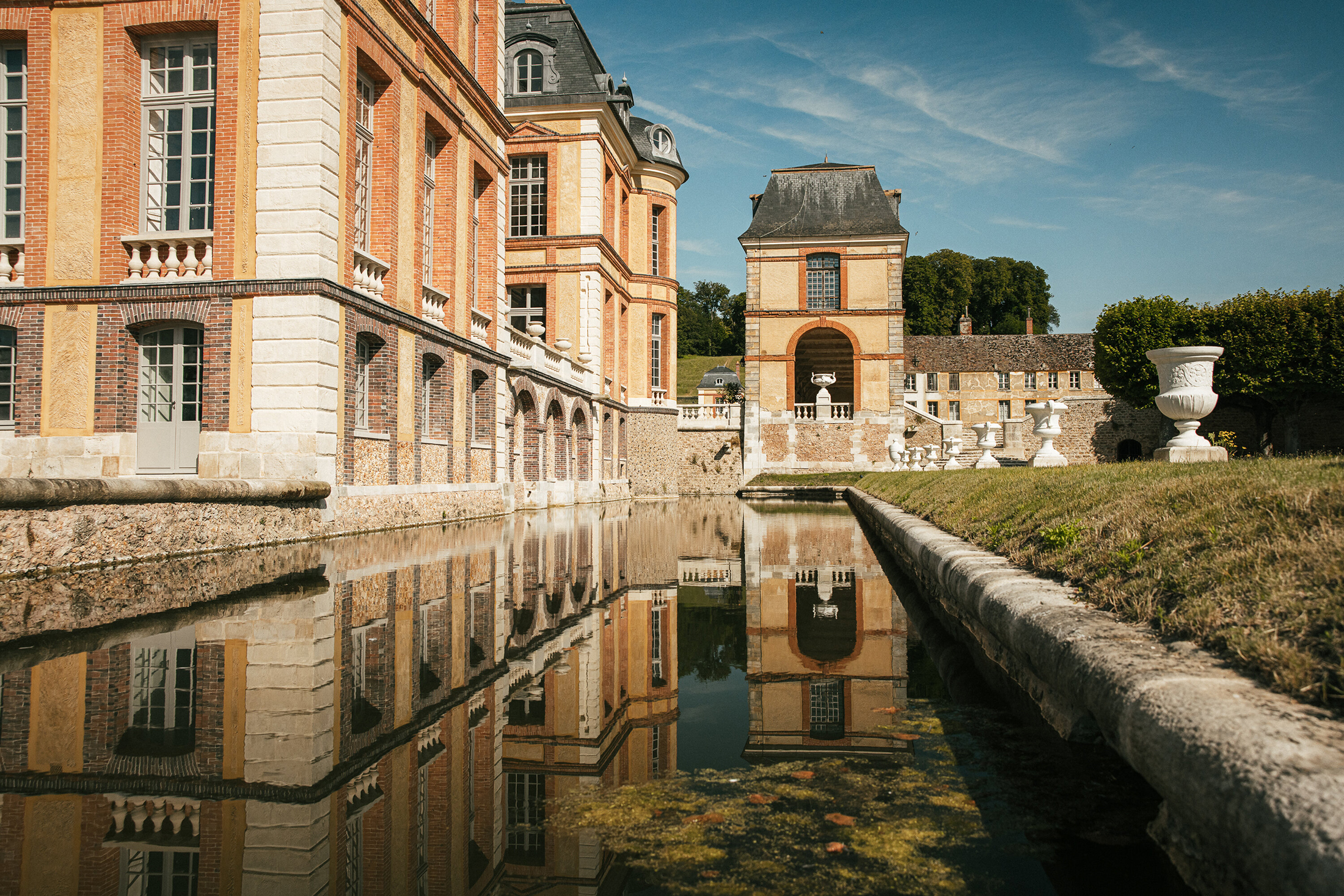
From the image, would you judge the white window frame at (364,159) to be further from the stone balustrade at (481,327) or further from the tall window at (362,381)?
the stone balustrade at (481,327)

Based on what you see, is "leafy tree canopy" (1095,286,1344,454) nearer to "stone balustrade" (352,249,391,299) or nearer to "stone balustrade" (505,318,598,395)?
"stone balustrade" (505,318,598,395)

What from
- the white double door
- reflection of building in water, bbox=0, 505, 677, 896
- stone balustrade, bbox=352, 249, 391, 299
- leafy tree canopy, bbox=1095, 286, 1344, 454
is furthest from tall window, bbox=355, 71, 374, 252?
leafy tree canopy, bbox=1095, 286, 1344, 454

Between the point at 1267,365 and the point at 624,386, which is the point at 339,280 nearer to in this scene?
the point at 624,386

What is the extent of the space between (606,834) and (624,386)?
87.8 ft

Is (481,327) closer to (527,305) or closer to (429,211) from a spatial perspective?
(429,211)

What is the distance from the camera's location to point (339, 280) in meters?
10.4

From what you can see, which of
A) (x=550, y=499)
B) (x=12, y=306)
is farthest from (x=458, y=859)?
(x=550, y=499)

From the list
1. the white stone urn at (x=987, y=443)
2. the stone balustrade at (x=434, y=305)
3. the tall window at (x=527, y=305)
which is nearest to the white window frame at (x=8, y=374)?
the stone balustrade at (x=434, y=305)

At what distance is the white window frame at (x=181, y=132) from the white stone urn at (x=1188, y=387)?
11.3 meters

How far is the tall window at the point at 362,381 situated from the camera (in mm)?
11430

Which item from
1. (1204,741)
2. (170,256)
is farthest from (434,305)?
(1204,741)

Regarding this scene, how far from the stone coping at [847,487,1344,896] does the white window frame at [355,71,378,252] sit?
10.9 metres

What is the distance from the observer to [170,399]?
1057 cm

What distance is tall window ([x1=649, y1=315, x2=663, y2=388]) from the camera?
29.9m
